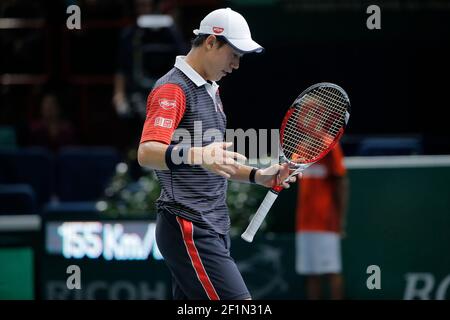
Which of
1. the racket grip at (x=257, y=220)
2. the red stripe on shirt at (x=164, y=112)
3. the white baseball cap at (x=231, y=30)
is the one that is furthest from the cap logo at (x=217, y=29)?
the racket grip at (x=257, y=220)

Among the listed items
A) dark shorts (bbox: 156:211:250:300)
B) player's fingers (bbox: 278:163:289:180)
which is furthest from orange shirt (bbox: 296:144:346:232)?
dark shorts (bbox: 156:211:250:300)

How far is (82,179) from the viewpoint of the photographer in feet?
31.4

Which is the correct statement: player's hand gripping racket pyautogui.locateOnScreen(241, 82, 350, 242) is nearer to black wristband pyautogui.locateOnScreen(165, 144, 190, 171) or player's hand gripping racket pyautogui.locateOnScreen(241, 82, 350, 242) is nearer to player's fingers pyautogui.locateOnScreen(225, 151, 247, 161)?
player's fingers pyautogui.locateOnScreen(225, 151, 247, 161)

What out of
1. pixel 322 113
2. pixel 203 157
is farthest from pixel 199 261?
pixel 322 113

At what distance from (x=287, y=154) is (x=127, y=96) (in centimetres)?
417

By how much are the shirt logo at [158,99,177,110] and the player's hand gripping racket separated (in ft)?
1.98

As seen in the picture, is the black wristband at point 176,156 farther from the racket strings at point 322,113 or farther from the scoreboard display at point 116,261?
the scoreboard display at point 116,261

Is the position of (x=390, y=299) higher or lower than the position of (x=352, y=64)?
lower

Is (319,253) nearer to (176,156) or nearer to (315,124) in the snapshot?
(315,124)

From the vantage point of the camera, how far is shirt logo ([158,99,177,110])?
502cm

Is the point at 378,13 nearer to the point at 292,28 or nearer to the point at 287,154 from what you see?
the point at 292,28

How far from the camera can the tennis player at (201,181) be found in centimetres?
516

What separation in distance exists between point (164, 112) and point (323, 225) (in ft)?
9.92
